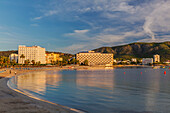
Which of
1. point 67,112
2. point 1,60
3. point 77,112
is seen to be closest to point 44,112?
point 67,112

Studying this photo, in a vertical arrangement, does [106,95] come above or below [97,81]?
above

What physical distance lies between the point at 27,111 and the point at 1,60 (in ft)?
518

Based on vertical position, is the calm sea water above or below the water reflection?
above

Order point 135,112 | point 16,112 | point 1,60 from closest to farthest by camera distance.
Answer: point 16,112, point 135,112, point 1,60

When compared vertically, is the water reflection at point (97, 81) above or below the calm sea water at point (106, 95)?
below

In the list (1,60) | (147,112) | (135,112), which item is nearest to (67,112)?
(135,112)

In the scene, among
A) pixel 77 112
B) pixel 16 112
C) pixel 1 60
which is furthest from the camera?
pixel 1 60

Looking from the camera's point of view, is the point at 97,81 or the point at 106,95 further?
the point at 97,81

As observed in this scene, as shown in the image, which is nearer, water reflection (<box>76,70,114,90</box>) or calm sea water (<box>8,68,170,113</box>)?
calm sea water (<box>8,68,170,113</box>)

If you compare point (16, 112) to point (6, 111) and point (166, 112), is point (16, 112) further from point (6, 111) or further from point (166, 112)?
point (166, 112)

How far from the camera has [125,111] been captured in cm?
1499

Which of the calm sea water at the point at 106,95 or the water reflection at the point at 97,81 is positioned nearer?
the calm sea water at the point at 106,95

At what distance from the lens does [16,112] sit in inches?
495

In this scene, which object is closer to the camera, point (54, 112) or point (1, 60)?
point (54, 112)
